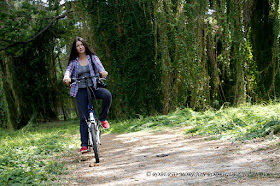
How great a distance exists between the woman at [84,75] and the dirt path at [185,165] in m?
0.56

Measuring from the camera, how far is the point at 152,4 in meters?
9.69

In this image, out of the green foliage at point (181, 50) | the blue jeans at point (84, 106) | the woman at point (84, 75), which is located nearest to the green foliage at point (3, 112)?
the green foliage at point (181, 50)

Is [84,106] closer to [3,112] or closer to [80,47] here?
[80,47]

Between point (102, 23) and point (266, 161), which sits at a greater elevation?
point (102, 23)

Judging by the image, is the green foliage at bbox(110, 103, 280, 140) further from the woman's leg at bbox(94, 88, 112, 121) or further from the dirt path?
the woman's leg at bbox(94, 88, 112, 121)

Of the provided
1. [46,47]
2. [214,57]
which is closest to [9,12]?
[46,47]

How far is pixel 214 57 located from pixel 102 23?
163 inches

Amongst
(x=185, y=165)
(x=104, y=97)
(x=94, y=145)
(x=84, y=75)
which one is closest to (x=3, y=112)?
(x=84, y=75)

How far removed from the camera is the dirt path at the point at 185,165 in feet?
8.82

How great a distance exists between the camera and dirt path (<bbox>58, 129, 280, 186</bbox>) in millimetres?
2689

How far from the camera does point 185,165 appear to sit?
11.0ft

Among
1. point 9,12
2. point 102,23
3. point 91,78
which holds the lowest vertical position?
point 91,78

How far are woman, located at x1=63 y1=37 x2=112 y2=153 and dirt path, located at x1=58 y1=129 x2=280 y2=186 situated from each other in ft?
1.83

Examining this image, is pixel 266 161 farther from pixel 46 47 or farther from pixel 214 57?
pixel 46 47
